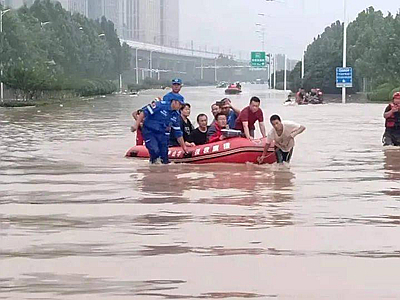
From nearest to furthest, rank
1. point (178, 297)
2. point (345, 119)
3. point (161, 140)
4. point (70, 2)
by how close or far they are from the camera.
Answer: point (178, 297), point (161, 140), point (345, 119), point (70, 2)

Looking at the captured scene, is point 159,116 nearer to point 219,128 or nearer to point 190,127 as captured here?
point 219,128

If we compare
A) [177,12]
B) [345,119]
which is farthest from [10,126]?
[177,12]

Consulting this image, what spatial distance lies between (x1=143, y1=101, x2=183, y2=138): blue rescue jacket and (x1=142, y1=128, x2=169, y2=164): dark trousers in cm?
11

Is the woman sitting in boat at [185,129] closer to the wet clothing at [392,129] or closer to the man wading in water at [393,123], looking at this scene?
the man wading in water at [393,123]

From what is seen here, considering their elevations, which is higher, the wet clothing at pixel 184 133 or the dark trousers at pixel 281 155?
the wet clothing at pixel 184 133

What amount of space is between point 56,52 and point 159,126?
63585mm

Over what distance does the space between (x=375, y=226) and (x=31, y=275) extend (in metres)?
3.83

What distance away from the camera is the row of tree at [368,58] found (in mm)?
63781

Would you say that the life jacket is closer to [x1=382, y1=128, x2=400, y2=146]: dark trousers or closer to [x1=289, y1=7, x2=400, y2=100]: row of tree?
[x1=382, y1=128, x2=400, y2=146]: dark trousers

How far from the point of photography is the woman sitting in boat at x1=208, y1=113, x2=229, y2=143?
1508 centimetres

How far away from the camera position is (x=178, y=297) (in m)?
6.04

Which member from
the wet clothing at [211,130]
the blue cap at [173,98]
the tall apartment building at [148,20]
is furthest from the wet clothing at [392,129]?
the tall apartment building at [148,20]

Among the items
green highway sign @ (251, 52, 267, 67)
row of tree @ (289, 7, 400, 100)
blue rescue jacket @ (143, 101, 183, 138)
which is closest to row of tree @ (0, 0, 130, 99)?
green highway sign @ (251, 52, 267, 67)

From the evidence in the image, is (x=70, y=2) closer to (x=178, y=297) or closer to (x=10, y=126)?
(x=10, y=126)
